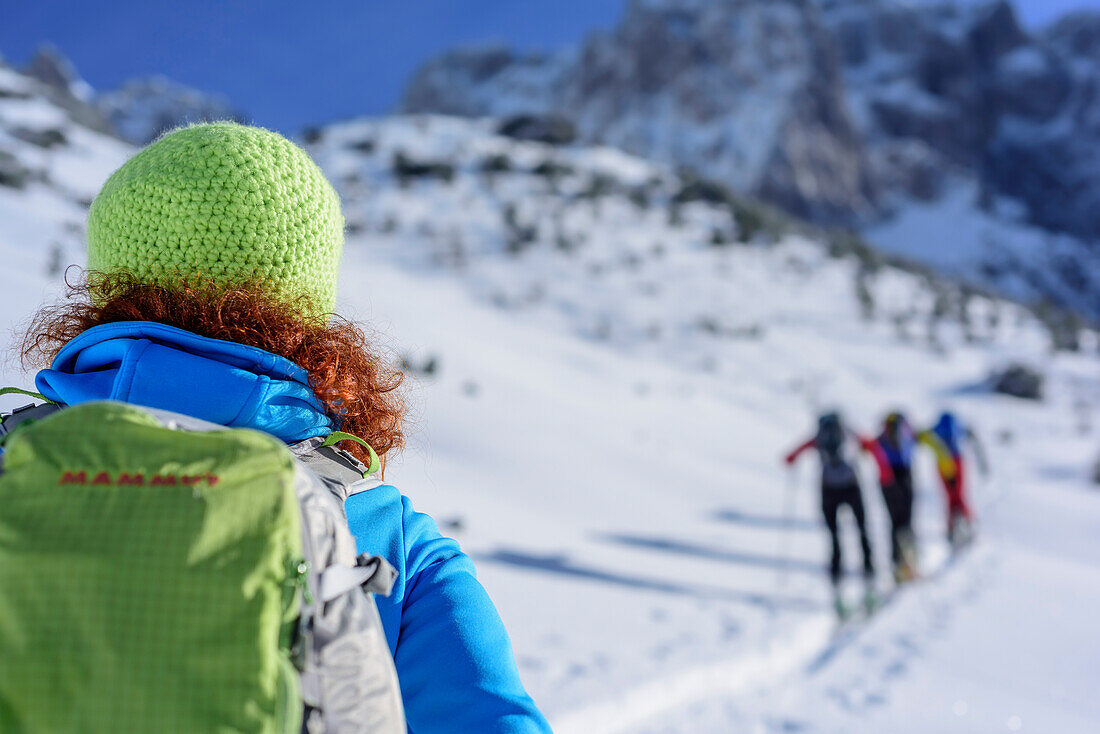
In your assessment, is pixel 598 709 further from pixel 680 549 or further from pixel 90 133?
pixel 90 133

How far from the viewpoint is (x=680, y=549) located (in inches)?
234

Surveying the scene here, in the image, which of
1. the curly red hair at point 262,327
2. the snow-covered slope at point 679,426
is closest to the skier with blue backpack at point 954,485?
the snow-covered slope at point 679,426

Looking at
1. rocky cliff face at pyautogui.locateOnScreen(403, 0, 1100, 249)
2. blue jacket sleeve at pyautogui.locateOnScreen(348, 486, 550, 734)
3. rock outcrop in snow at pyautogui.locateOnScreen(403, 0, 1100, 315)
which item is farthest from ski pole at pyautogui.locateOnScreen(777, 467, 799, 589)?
rock outcrop in snow at pyautogui.locateOnScreen(403, 0, 1100, 315)

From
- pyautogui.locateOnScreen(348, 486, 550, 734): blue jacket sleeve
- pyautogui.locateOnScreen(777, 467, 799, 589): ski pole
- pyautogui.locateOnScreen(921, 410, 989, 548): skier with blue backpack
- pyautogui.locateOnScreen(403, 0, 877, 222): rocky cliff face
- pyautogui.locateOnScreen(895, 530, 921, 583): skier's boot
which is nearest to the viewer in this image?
pyautogui.locateOnScreen(348, 486, 550, 734): blue jacket sleeve

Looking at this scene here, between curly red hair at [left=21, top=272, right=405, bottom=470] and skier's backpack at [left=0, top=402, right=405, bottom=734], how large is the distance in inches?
10.9

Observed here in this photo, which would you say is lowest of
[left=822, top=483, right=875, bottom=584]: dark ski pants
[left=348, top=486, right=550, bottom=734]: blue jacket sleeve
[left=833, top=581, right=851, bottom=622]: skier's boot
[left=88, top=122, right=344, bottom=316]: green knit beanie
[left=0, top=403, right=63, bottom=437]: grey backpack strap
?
[left=833, top=581, right=851, bottom=622]: skier's boot

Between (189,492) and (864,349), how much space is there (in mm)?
15726

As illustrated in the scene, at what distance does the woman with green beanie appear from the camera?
89 cm

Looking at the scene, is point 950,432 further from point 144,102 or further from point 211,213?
point 144,102

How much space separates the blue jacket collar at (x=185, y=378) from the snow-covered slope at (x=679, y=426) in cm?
41

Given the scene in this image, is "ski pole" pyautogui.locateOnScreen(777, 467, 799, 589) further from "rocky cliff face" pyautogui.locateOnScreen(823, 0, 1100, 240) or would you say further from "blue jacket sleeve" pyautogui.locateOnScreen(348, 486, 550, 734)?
"rocky cliff face" pyautogui.locateOnScreen(823, 0, 1100, 240)

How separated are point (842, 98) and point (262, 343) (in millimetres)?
67365

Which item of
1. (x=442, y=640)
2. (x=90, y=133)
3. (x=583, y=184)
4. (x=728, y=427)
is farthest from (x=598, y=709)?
(x=583, y=184)

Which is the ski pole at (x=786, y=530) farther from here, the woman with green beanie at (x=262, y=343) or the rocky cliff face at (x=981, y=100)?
the rocky cliff face at (x=981, y=100)
